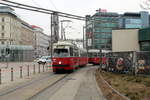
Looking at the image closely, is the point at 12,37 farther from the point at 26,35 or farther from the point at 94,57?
the point at 94,57

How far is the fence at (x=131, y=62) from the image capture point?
71.2 feet

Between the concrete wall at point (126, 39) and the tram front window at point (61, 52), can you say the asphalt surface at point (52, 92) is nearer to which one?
the tram front window at point (61, 52)

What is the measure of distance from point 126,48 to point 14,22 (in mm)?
73374

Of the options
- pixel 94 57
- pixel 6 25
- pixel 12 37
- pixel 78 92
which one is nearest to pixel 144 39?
pixel 94 57

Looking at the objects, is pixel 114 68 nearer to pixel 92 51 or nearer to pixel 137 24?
pixel 92 51

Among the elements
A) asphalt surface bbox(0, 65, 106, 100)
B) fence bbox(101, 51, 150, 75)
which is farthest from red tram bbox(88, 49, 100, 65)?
asphalt surface bbox(0, 65, 106, 100)

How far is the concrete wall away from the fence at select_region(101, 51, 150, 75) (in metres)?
17.3

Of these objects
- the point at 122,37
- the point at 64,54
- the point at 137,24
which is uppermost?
the point at 137,24

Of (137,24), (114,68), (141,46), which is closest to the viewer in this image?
(114,68)

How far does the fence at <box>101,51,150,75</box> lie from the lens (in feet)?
71.2

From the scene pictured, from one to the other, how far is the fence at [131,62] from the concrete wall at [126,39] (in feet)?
56.7

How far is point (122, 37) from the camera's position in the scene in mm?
43781

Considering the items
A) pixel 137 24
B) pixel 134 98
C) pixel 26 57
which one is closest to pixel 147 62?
pixel 134 98

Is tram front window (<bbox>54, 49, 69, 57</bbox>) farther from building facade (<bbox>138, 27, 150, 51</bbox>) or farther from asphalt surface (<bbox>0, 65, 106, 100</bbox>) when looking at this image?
building facade (<bbox>138, 27, 150, 51</bbox>)
